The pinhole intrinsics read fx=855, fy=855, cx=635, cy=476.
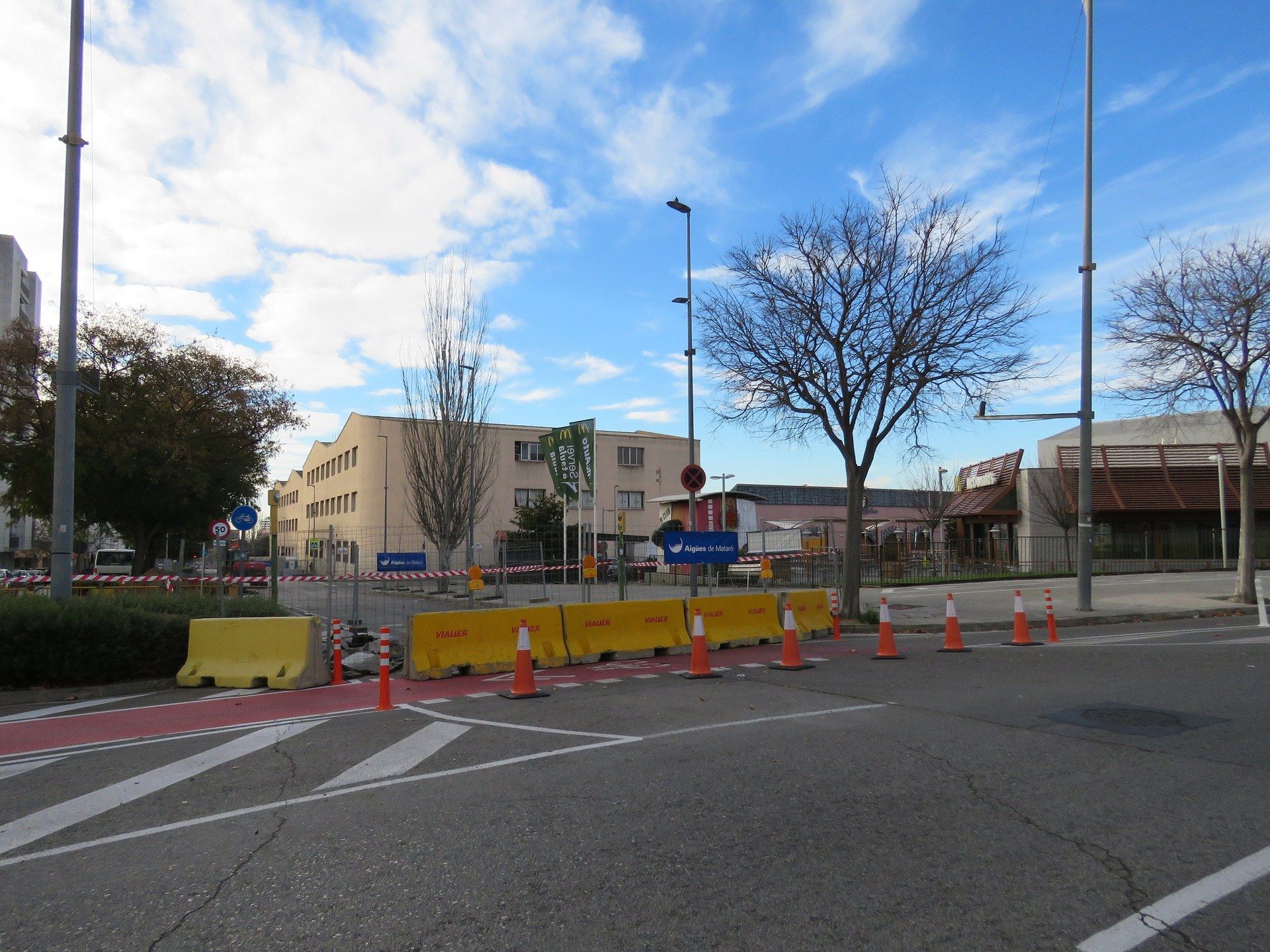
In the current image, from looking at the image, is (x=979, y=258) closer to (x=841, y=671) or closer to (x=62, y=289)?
(x=841, y=671)

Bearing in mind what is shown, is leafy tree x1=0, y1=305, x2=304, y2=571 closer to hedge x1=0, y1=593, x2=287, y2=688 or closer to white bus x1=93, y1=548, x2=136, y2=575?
white bus x1=93, y1=548, x2=136, y2=575

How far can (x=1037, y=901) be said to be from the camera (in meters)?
3.80

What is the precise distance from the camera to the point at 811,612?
604 inches

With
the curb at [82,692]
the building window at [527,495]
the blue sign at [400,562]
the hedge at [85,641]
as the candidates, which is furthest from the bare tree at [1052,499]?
the curb at [82,692]

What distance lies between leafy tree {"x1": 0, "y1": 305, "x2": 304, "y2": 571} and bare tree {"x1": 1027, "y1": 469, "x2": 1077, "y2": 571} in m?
33.3

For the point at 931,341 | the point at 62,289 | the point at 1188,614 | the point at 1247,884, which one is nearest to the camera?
the point at 1247,884

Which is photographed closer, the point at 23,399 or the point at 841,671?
the point at 841,671

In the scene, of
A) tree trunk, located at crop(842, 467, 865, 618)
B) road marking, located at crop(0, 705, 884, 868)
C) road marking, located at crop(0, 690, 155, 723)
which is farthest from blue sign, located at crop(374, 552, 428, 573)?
road marking, located at crop(0, 705, 884, 868)

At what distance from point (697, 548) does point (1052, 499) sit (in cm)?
3060

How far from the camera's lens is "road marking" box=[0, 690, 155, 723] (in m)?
9.14

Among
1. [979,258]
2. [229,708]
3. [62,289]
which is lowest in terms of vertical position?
[229,708]

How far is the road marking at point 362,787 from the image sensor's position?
4.79 meters

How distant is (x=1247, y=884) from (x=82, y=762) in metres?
7.87

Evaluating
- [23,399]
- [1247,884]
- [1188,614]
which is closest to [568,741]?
[1247,884]
